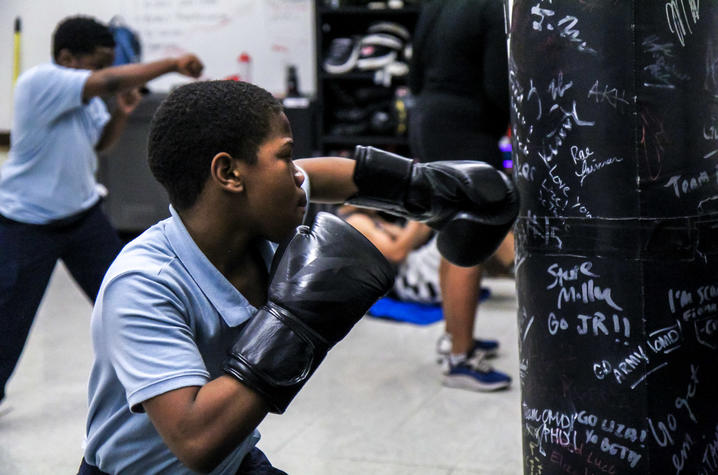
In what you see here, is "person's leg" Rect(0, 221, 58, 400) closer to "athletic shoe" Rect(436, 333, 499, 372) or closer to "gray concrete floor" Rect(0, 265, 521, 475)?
"gray concrete floor" Rect(0, 265, 521, 475)

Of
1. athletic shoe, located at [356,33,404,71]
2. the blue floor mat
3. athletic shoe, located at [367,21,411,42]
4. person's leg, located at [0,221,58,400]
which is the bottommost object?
the blue floor mat

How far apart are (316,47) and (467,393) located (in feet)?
11.4

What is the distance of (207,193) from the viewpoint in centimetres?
155

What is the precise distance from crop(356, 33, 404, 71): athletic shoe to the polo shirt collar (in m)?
4.91

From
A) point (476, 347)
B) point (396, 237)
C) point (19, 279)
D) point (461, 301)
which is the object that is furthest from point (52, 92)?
point (396, 237)

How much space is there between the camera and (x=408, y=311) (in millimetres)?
5102

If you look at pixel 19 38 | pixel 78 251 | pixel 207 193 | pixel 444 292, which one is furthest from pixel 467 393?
pixel 19 38

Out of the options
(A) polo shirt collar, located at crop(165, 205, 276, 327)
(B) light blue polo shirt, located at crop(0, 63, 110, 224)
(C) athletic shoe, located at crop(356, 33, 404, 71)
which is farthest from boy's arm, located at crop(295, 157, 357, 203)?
(C) athletic shoe, located at crop(356, 33, 404, 71)

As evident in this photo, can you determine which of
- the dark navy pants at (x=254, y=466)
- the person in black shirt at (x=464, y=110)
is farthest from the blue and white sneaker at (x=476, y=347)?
the dark navy pants at (x=254, y=466)

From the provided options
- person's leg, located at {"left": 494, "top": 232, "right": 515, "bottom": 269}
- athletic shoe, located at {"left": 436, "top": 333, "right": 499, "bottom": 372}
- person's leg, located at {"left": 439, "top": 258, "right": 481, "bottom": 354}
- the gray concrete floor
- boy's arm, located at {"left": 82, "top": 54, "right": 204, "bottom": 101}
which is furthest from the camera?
person's leg, located at {"left": 494, "top": 232, "right": 515, "bottom": 269}

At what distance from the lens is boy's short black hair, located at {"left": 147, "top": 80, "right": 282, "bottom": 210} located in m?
1.50

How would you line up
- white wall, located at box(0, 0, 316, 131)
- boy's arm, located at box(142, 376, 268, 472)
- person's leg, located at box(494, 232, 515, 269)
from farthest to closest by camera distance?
white wall, located at box(0, 0, 316, 131) → person's leg, located at box(494, 232, 515, 269) → boy's arm, located at box(142, 376, 268, 472)

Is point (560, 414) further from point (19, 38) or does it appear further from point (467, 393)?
point (19, 38)

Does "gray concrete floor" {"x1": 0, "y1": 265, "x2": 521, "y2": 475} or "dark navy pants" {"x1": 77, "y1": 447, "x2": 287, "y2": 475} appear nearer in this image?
"dark navy pants" {"x1": 77, "y1": 447, "x2": 287, "y2": 475}
